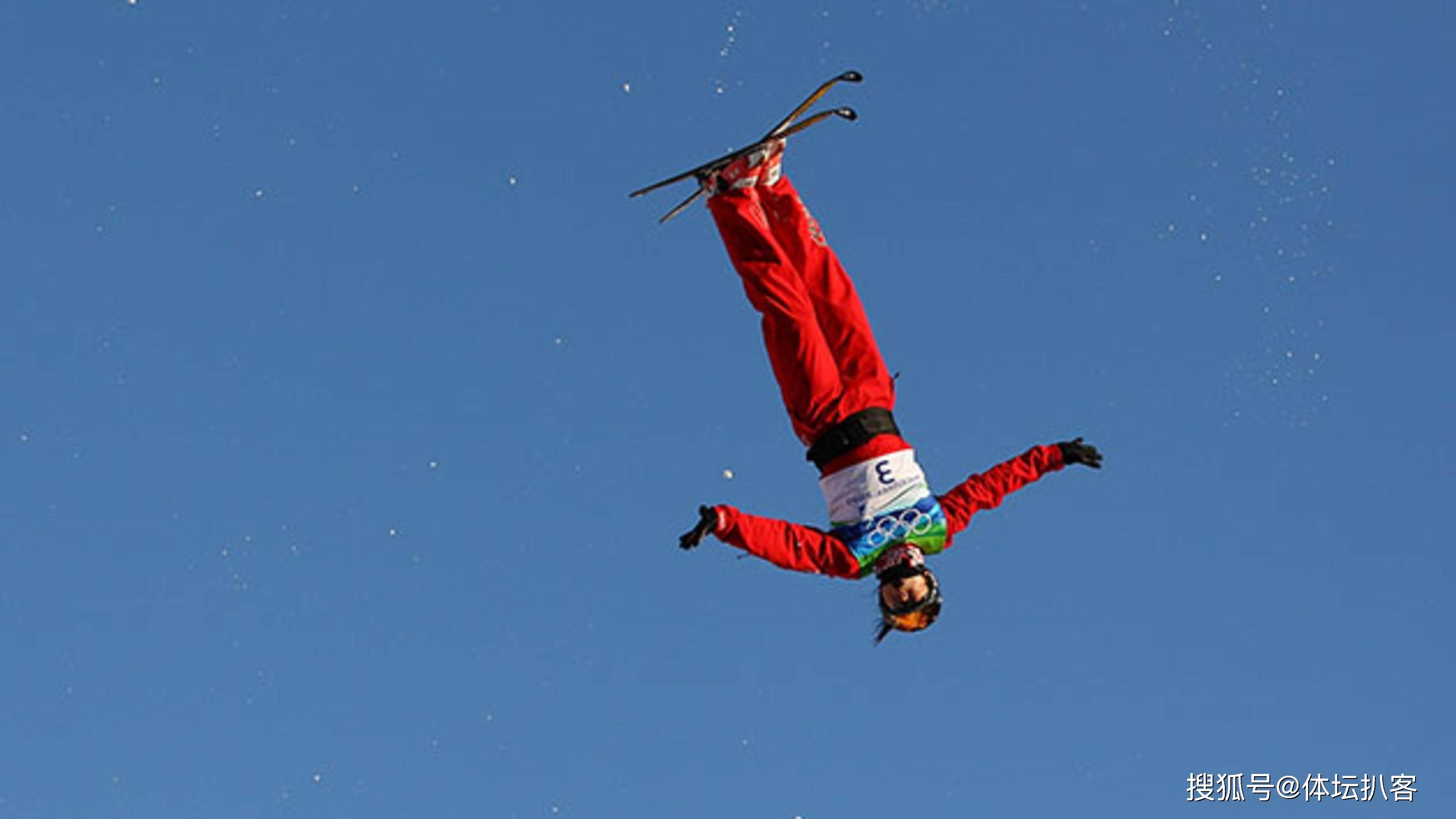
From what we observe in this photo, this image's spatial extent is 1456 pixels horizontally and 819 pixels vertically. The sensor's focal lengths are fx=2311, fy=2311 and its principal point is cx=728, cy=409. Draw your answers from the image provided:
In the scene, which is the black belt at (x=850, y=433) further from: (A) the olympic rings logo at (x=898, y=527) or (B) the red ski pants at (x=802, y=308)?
(A) the olympic rings logo at (x=898, y=527)

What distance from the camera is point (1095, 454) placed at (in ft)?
43.9

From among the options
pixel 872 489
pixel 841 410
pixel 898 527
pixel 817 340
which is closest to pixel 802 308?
pixel 817 340

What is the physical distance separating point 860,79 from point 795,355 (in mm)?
1648

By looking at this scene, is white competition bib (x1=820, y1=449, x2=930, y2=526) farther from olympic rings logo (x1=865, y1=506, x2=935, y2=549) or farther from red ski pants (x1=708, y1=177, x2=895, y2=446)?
red ski pants (x1=708, y1=177, x2=895, y2=446)

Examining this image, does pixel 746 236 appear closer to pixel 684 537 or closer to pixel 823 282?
pixel 823 282

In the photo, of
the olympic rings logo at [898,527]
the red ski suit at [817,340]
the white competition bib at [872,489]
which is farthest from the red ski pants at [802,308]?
the olympic rings logo at [898,527]

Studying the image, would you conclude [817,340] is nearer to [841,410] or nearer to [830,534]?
[841,410]

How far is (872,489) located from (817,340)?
0.90 metres

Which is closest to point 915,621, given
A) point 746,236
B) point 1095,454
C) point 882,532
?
point 882,532

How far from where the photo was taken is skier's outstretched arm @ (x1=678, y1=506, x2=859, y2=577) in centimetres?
1163

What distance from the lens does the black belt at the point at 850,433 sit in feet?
42.7

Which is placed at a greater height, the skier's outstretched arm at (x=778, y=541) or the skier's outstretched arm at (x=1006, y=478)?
the skier's outstretched arm at (x=1006, y=478)

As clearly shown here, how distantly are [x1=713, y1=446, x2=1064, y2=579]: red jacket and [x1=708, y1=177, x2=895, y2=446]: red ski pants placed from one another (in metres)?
0.71

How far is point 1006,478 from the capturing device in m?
13.3
